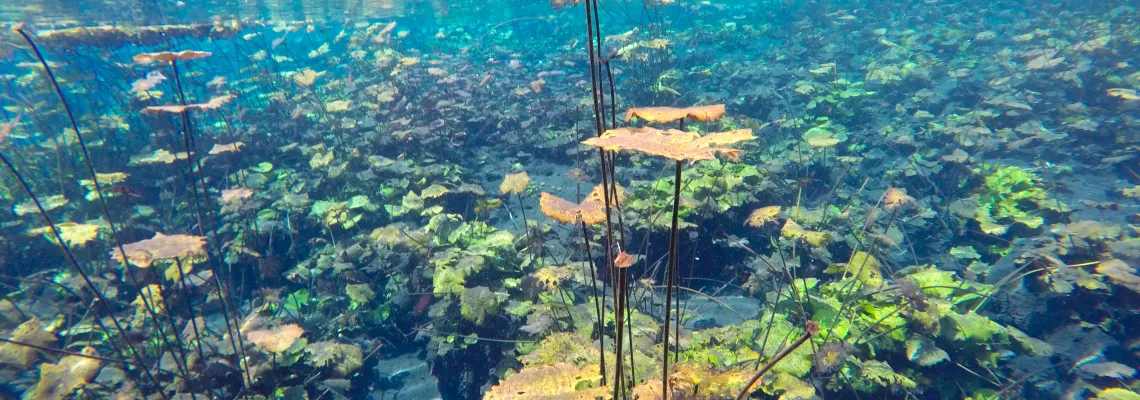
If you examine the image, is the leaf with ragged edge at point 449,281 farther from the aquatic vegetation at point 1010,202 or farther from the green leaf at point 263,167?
the aquatic vegetation at point 1010,202

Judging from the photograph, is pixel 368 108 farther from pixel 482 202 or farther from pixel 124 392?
pixel 124 392

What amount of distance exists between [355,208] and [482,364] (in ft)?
12.6

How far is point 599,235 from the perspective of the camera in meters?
5.30

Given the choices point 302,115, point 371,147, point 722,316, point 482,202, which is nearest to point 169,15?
point 302,115

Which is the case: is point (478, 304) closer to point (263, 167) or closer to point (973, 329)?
point (973, 329)

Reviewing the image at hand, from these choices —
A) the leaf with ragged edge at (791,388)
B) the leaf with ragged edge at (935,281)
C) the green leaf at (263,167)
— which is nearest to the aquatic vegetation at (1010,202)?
the leaf with ragged edge at (935,281)

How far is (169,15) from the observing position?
23.2m

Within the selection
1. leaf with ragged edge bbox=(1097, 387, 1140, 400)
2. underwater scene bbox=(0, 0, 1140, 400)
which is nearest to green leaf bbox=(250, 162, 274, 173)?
underwater scene bbox=(0, 0, 1140, 400)

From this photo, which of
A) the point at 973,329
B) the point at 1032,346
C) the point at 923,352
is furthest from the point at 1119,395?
the point at 923,352

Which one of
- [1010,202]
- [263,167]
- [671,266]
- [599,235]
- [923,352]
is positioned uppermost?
[671,266]

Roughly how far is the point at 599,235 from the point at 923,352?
324cm

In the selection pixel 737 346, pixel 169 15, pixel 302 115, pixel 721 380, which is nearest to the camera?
pixel 721 380

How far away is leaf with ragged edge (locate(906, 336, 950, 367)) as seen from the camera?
340 cm

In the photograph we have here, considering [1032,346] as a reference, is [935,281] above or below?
above
